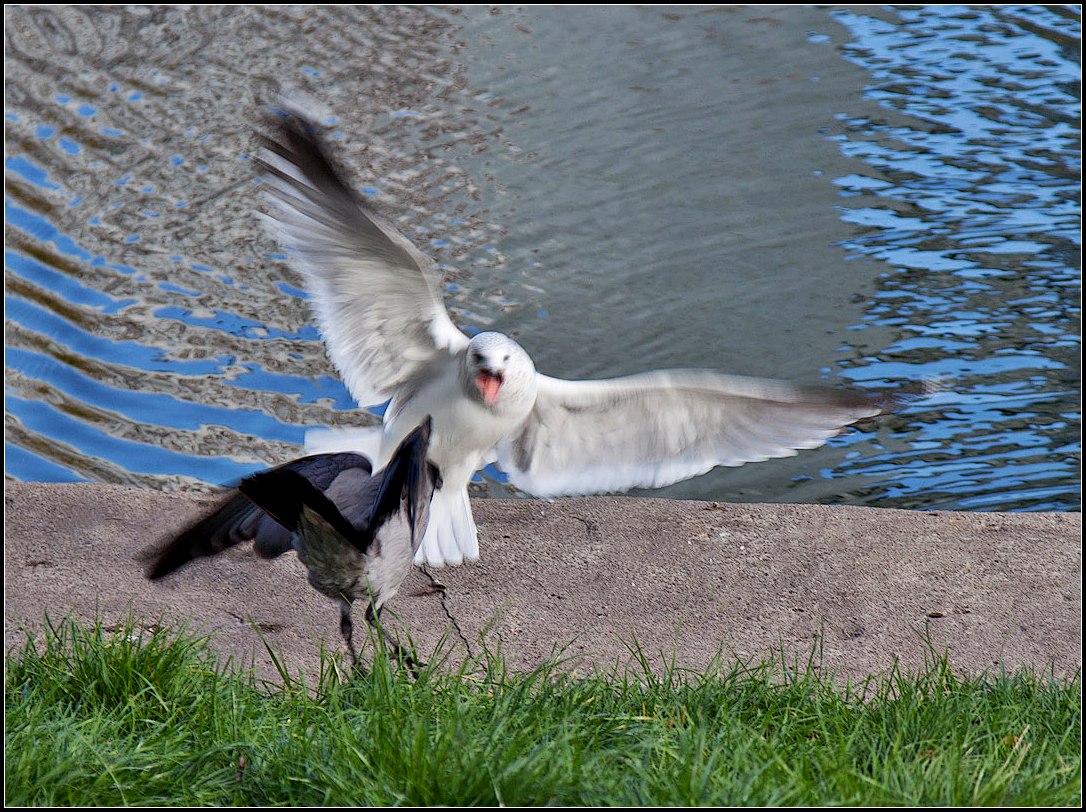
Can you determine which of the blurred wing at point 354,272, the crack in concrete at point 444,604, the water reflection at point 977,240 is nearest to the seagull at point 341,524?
the blurred wing at point 354,272

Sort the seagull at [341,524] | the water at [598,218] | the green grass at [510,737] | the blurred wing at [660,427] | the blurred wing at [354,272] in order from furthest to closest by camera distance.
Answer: the water at [598,218] → the blurred wing at [660,427] → the blurred wing at [354,272] → the seagull at [341,524] → the green grass at [510,737]

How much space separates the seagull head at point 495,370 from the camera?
3361 mm

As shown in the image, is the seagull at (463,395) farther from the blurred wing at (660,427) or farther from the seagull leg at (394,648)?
the seagull leg at (394,648)

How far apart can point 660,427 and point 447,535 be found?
0.70 m

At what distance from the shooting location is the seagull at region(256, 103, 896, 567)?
336 centimetres

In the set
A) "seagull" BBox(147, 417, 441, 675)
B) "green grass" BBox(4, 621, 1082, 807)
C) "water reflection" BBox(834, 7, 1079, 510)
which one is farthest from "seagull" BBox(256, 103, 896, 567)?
"water reflection" BBox(834, 7, 1079, 510)

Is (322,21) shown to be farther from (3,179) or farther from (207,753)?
(207,753)

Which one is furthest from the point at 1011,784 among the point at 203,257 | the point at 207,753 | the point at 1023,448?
the point at 203,257

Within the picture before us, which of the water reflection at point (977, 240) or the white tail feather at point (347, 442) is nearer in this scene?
the white tail feather at point (347, 442)

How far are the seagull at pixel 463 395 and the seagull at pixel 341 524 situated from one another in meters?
0.15

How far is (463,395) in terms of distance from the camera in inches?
138

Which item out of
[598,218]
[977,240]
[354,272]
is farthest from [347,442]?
[977,240]

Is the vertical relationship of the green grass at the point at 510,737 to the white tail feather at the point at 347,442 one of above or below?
below

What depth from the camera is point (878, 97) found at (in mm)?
9516
